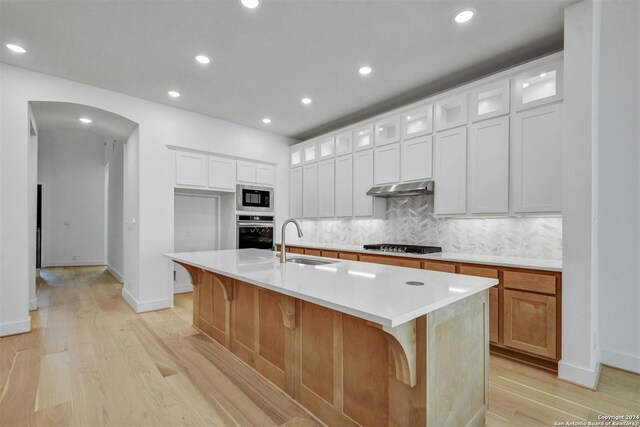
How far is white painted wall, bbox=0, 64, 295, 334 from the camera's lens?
10.6 ft

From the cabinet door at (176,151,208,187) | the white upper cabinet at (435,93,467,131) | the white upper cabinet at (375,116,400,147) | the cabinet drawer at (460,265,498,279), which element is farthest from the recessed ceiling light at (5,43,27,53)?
the cabinet drawer at (460,265,498,279)

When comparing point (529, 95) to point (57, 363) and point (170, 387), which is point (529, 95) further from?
point (57, 363)

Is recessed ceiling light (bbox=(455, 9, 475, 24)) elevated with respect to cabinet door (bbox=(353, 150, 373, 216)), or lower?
elevated

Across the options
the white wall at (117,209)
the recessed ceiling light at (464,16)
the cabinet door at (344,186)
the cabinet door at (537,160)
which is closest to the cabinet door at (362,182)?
the cabinet door at (344,186)

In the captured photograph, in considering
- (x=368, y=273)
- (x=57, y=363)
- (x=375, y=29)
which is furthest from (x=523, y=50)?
(x=57, y=363)

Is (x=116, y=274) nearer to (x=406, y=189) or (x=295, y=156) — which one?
(x=295, y=156)

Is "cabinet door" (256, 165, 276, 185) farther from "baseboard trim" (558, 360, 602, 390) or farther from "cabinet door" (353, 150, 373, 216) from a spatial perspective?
"baseboard trim" (558, 360, 602, 390)

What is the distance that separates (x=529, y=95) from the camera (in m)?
2.90

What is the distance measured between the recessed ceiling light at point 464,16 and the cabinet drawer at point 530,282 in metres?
2.16

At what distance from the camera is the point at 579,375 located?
7.38 ft

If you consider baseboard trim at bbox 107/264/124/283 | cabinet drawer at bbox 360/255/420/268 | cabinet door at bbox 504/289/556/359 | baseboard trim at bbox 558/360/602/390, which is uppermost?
cabinet drawer at bbox 360/255/420/268

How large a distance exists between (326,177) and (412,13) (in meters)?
2.92

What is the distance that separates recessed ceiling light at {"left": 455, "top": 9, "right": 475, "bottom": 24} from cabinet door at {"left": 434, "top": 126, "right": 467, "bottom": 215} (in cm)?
113

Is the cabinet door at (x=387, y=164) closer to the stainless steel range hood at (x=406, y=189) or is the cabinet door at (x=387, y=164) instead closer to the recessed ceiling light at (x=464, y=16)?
the stainless steel range hood at (x=406, y=189)
